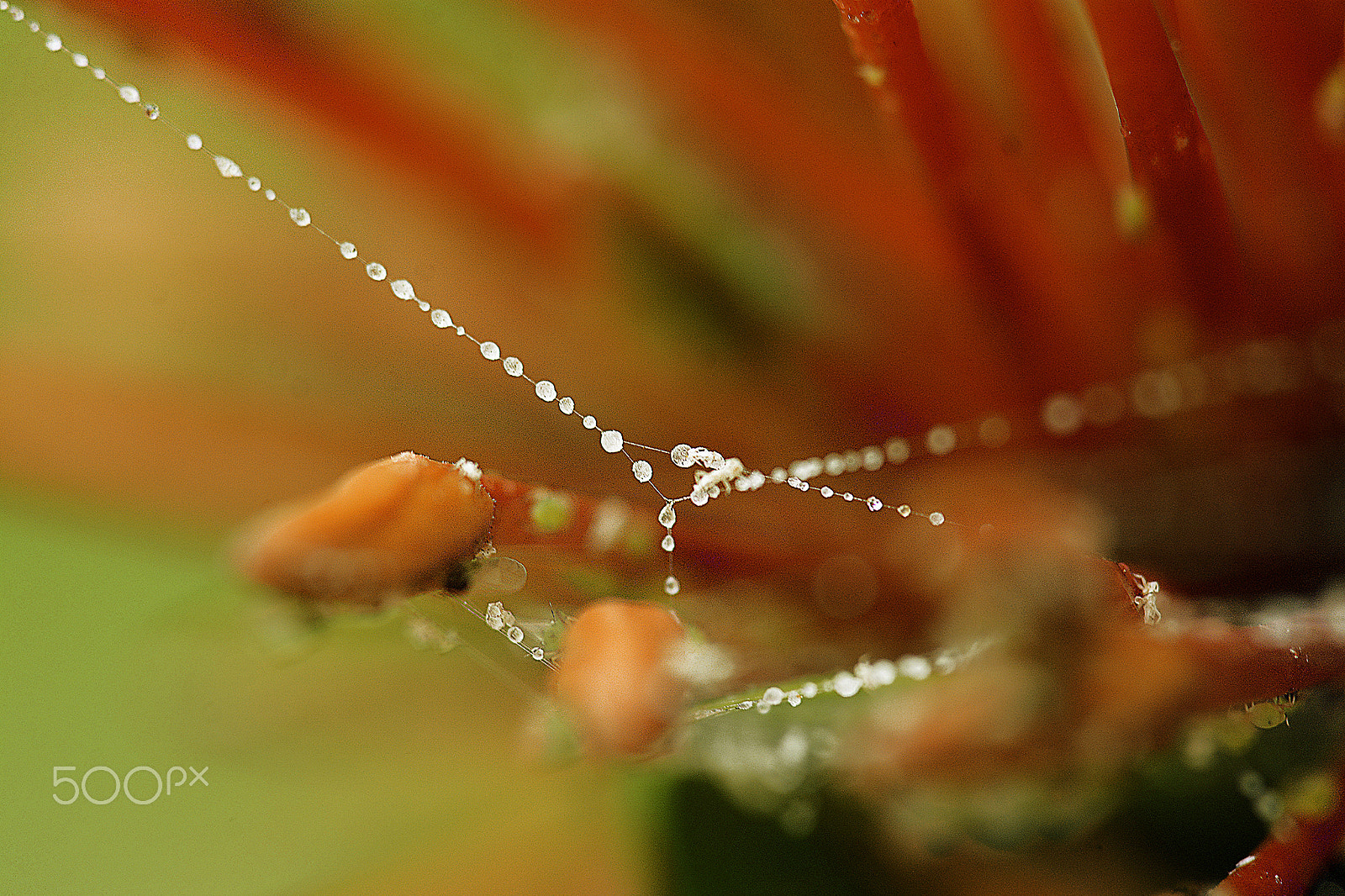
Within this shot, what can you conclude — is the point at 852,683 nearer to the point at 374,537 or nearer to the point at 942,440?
the point at 374,537

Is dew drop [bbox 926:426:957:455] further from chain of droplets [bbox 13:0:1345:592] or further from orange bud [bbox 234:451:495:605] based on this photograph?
orange bud [bbox 234:451:495:605]

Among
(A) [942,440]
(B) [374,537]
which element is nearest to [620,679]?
(B) [374,537]

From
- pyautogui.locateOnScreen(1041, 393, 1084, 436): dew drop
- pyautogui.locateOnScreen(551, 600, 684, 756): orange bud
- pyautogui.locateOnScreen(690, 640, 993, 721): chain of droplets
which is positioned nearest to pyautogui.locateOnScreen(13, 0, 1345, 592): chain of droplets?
pyautogui.locateOnScreen(1041, 393, 1084, 436): dew drop

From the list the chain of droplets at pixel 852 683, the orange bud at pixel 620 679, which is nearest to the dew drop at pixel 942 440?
the chain of droplets at pixel 852 683

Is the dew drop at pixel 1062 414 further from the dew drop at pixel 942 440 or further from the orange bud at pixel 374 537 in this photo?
the orange bud at pixel 374 537

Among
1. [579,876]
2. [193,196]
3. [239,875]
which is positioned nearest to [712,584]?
[579,876]

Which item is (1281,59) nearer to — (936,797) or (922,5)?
(922,5)
